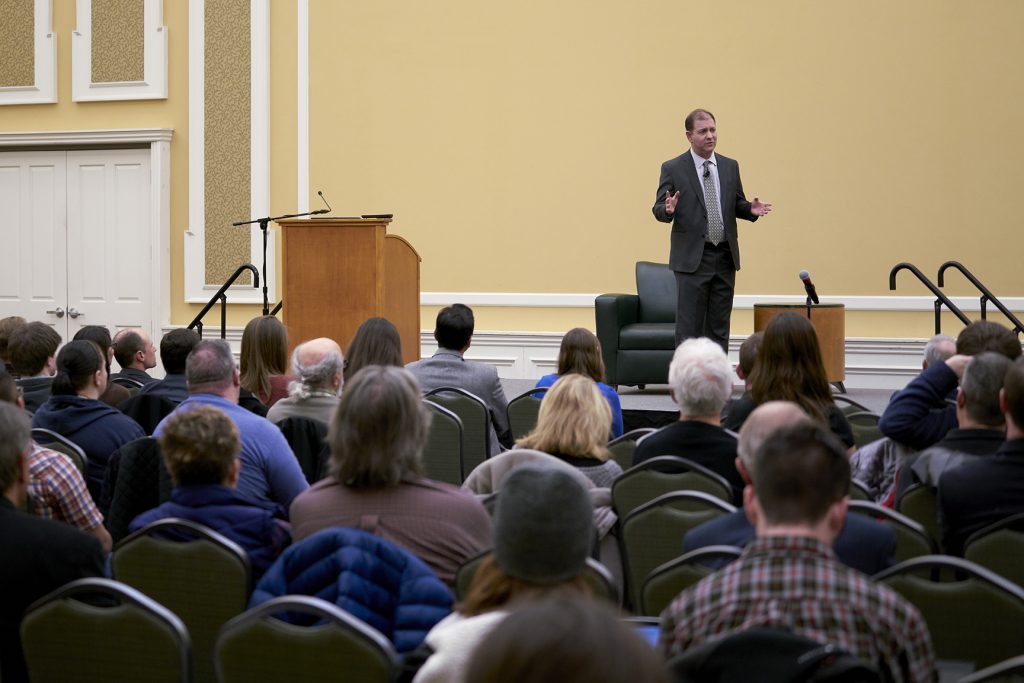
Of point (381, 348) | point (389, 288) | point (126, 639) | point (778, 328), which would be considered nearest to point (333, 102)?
point (389, 288)

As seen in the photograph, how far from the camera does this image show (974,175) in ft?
28.4

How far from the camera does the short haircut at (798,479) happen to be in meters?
1.98

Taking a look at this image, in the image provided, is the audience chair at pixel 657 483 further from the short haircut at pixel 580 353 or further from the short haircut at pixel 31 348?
the short haircut at pixel 31 348

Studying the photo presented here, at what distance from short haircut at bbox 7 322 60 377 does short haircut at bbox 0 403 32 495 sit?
2.20 m

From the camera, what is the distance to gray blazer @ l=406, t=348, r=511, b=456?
5.25m

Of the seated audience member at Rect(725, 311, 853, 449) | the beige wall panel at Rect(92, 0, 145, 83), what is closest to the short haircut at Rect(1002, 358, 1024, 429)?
the seated audience member at Rect(725, 311, 853, 449)

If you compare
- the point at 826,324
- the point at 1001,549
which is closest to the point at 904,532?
the point at 1001,549

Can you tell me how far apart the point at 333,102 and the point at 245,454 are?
6.87m

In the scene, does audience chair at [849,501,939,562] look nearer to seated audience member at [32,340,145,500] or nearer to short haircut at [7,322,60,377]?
seated audience member at [32,340,145,500]

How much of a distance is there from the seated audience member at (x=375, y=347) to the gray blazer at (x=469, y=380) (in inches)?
19.2

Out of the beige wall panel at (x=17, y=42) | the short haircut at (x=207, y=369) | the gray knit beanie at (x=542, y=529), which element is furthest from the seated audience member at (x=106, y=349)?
the beige wall panel at (x=17, y=42)

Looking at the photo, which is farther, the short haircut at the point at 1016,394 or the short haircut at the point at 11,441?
the short haircut at the point at 1016,394

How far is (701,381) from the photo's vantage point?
352cm

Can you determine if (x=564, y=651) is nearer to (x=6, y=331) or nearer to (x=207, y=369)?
(x=207, y=369)
